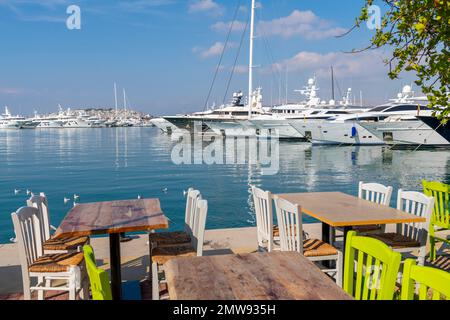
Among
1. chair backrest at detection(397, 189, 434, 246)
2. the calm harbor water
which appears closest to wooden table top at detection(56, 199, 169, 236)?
chair backrest at detection(397, 189, 434, 246)

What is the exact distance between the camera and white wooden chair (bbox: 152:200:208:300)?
3412mm

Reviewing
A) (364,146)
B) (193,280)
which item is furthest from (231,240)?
(364,146)

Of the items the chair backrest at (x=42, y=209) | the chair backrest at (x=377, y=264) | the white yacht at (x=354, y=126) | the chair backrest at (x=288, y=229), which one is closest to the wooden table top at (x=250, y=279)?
the chair backrest at (x=377, y=264)

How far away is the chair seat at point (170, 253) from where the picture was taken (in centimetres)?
345

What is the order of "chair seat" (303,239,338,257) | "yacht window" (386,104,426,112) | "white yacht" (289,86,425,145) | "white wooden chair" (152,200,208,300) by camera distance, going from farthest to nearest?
"white yacht" (289,86,425,145)
"yacht window" (386,104,426,112)
"chair seat" (303,239,338,257)
"white wooden chair" (152,200,208,300)

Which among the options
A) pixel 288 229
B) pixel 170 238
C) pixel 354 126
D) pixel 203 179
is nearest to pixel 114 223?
pixel 170 238

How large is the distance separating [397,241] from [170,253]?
84.2 inches

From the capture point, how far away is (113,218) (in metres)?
3.60

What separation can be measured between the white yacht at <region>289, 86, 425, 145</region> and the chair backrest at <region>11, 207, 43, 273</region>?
101 ft

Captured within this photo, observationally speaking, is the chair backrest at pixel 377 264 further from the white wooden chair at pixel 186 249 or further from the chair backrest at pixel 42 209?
the chair backrest at pixel 42 209

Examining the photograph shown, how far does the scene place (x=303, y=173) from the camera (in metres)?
19.1

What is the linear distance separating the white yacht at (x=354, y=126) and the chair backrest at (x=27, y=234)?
3081 centimetres

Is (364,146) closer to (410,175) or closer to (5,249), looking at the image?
(410,175)

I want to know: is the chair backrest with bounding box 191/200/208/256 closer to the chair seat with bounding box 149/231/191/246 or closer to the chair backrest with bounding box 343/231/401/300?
the chair seat with bounding box 149/231/191/246
